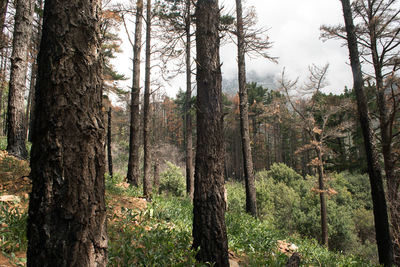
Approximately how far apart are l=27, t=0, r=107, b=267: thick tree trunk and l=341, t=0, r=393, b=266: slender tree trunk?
28.2 feet

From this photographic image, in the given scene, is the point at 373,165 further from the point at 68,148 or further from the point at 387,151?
the point at 68,148

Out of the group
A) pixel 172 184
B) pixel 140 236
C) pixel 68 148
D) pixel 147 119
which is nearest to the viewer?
pixel 68 148

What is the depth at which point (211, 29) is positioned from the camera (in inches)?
154

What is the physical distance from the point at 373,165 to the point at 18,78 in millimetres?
11338

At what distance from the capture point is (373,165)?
7.40m

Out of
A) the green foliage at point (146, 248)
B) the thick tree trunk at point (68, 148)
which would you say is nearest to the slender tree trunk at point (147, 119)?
the green foliage at point (146, 248)

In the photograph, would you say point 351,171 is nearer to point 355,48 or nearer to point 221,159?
point 355,48

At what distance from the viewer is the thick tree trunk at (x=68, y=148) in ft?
4.74

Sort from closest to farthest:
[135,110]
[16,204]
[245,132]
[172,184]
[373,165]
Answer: [16,204]
[373,165]
[135,110]
[245,132]
[172,184]

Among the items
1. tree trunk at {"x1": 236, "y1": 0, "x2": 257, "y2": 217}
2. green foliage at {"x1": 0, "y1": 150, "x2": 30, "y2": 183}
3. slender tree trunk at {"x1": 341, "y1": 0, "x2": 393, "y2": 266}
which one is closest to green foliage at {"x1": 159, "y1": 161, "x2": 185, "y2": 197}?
tree trunk at {"x1": 236, "y1": 0, "x2": 257, "y2": 217}

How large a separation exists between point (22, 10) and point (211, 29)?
6448 millimetres

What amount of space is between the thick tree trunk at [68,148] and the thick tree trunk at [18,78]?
6.71 meters

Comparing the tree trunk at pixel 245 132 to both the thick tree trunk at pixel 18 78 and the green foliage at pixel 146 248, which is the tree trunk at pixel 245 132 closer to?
the green foliage at pixel 146 248

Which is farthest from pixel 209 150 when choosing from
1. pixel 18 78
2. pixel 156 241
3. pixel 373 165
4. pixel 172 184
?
pixel 172 184
